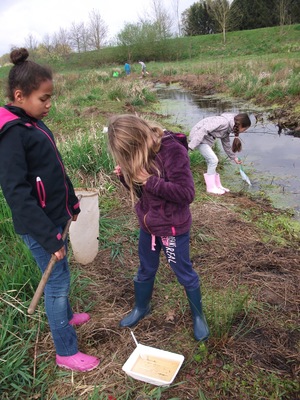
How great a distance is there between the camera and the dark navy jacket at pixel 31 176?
1474 millimetres

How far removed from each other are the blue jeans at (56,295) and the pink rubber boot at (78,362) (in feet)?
0.25

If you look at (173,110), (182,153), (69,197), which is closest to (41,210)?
(69,197)

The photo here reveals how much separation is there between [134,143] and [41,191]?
53cm

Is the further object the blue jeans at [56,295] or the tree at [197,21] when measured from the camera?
the tree at [197,21]

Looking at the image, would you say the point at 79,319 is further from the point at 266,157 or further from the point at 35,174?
the point at 266,157

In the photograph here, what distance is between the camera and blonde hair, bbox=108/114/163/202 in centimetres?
180

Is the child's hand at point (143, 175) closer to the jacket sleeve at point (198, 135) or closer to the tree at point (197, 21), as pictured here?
the jacket sleeve at point (198, 135)

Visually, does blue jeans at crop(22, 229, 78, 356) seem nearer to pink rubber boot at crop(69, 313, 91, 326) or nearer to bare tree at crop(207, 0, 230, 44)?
pink rubber boot at crop(69, 313, 91, 326)

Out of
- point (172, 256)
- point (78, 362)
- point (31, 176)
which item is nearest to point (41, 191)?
point (31, 176)

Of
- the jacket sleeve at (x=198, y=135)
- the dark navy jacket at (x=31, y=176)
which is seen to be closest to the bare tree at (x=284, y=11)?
the jacket sleeve at (x=198, y=135)

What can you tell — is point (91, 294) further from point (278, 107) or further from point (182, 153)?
point (278, 107)

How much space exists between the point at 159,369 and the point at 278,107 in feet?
27.5

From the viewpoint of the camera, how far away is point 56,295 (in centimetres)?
179

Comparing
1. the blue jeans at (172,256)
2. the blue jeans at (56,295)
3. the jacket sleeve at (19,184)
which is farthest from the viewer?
the blue jeans at (172,256)
